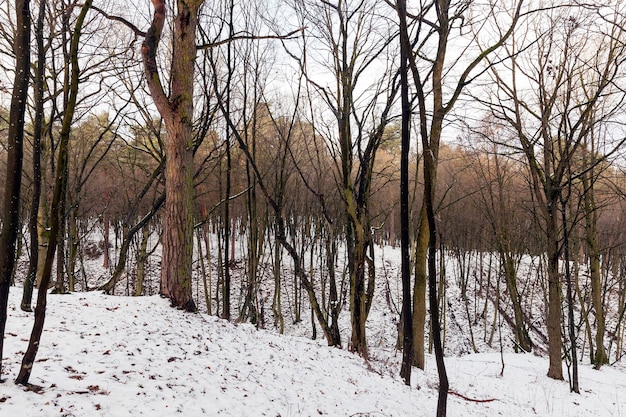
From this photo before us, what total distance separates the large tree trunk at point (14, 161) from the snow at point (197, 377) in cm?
77

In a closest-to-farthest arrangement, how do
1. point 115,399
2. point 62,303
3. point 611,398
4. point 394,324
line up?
1. point 115,399
2. point 62,303
3. point 611,398
4. point 394,324

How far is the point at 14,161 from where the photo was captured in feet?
9.21

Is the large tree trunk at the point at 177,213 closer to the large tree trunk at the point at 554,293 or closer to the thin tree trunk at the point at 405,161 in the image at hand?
the thin tree trunk at the point at 405,161

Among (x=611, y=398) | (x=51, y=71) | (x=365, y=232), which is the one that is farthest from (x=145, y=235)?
(x=611, y=398)

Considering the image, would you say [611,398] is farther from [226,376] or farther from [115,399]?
[115,399]

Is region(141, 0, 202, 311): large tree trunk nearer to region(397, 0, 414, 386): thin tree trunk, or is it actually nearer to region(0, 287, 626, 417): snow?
region(0, 287, 626, 417): snow

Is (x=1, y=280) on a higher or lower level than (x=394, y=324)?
higher

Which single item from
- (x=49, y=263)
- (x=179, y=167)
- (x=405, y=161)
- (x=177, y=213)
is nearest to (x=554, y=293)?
(x=405, y=161)

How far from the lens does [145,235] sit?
11516 millimetres

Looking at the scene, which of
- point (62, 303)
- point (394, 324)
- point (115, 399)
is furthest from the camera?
point (394, 324)

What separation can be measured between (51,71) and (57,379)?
323 inches

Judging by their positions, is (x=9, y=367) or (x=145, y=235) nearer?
(x=9, y=367)

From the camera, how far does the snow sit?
305 cm

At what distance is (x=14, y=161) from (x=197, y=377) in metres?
2.60
